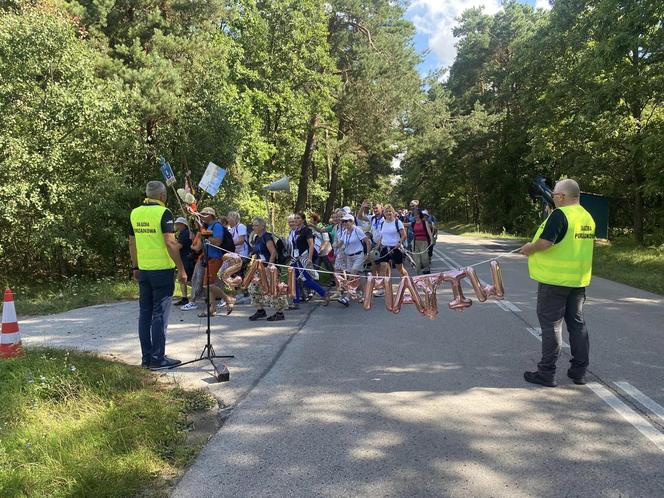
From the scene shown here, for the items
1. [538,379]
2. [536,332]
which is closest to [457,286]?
[538,379]

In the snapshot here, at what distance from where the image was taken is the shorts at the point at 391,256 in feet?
34.7

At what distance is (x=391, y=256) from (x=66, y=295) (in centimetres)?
744

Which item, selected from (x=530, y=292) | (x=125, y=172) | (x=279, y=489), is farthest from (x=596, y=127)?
(x=279, y=489)

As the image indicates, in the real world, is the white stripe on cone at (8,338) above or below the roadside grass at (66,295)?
above

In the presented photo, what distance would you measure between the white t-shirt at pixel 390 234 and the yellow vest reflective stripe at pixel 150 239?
5.94 m

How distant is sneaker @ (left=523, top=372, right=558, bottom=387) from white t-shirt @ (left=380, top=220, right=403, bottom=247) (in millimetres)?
5752

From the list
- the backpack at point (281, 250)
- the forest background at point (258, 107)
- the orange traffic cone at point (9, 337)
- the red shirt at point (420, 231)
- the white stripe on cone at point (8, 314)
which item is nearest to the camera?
the orange traffic cone at point (9, 337)

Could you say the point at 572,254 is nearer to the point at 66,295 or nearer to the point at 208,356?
the point at 208,356

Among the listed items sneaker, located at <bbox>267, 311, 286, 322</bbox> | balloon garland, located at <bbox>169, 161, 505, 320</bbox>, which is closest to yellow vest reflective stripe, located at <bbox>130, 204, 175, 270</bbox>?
balloon garland, located at <bbox>169, 161, 505, 320</bbox>

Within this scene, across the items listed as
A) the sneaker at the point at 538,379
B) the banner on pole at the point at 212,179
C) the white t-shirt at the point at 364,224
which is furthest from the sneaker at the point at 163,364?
the white t-shirt at the point at 364,224

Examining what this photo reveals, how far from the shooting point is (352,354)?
6.09 meters

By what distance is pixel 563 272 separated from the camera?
15.8 feet

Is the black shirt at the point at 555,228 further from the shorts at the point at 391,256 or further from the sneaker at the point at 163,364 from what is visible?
the shorts at the point at 391,256

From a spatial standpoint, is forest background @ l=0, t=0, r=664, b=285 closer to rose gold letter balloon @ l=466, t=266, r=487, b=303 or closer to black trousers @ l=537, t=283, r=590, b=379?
rose gold letter balloon @ l=466, t=266, r=487, b=303
